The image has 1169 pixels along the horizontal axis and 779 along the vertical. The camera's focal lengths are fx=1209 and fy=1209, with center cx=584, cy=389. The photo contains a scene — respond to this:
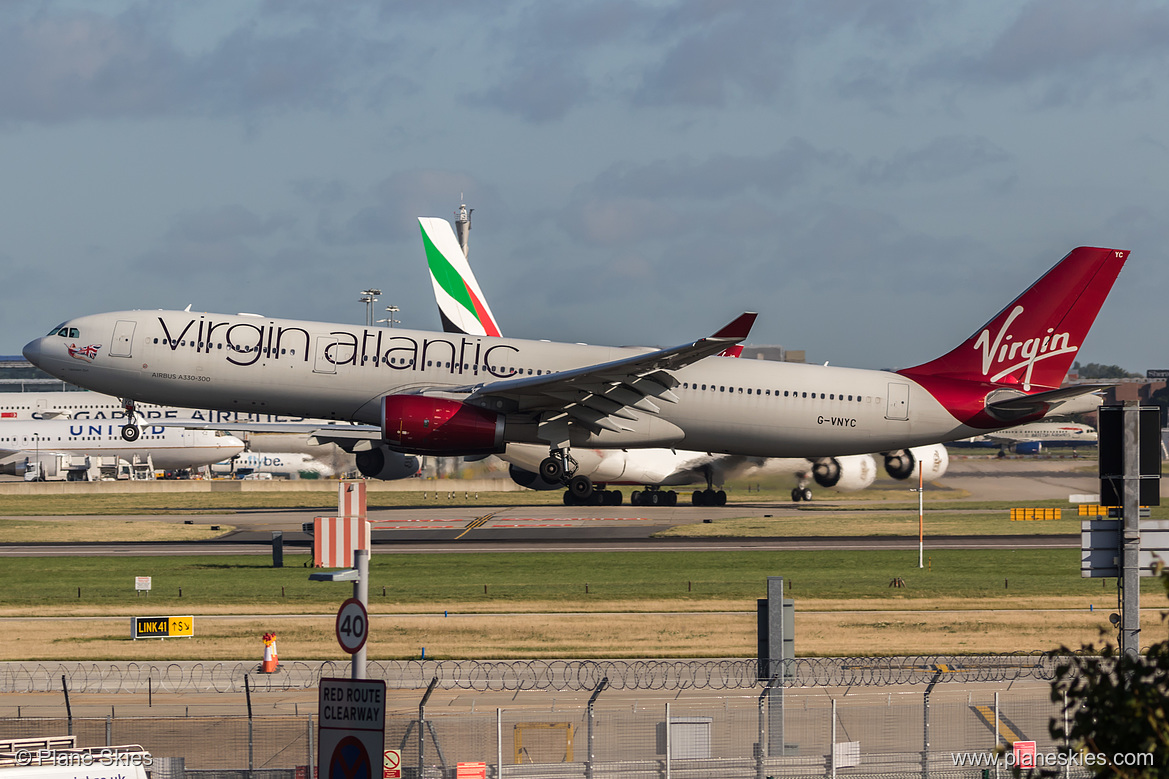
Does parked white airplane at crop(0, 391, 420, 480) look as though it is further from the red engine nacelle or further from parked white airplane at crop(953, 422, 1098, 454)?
parked white airplane at crop(953, 422, 1098, 454)

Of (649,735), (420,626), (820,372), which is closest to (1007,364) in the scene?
(820,372)

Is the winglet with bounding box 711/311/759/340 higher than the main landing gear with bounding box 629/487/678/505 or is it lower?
higher

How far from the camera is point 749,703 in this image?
832 inches

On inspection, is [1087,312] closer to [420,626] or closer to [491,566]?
[491,566]

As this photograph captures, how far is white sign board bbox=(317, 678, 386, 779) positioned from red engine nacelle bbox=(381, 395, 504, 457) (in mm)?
25605

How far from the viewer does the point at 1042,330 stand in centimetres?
4300

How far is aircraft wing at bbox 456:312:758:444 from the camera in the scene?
37.8 meters

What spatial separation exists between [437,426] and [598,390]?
212 inches

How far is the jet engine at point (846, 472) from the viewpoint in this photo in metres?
73.8

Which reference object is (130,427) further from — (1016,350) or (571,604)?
(1016,350)

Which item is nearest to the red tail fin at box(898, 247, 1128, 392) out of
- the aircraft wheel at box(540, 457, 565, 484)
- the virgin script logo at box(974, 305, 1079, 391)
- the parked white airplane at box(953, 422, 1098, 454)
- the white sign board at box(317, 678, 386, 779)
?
the virgin script logo at box(974, 305, 1079, 391)

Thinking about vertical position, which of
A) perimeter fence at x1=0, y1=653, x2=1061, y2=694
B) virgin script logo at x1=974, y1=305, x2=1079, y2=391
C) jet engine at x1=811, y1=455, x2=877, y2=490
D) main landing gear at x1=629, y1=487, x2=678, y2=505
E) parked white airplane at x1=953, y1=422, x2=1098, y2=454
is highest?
parked white airplane at x1=953, y1=422, x2=1098, y2=454

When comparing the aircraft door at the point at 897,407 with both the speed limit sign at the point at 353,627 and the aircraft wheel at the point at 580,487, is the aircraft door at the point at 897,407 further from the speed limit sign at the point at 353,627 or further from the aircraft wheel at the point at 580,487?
the speed limit sign at the point at 353,627

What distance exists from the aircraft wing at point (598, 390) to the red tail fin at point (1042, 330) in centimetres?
986
